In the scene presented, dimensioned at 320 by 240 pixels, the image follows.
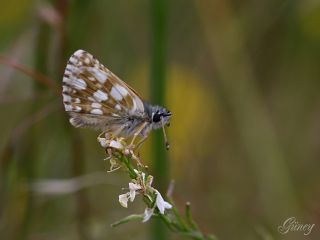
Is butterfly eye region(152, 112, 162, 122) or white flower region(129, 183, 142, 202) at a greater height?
butterfly eye region(152, 112, 162, 122)

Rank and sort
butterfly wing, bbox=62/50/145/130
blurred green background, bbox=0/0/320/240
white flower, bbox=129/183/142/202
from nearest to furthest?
1. white flower, bbox=129/183/142/202
2. butterfly wing, bbox=62/50/145/130
3. blurred green background, bbox=0/0/320/240

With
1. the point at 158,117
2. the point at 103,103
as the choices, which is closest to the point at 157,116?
the point at 158,117

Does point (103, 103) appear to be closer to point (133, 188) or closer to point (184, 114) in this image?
point (133, 188)

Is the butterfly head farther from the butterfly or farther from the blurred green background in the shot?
the blurred green background

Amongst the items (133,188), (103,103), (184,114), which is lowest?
(184,114)

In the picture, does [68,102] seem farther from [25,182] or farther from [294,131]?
[294,131]

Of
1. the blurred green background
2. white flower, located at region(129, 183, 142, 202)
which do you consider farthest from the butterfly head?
the blurred green background

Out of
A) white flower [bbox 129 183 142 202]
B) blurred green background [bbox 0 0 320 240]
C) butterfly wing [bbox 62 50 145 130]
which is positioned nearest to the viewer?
white flower [bbox 129 183 142 202]

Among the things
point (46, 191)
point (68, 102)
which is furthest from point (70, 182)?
point (68, 102)
